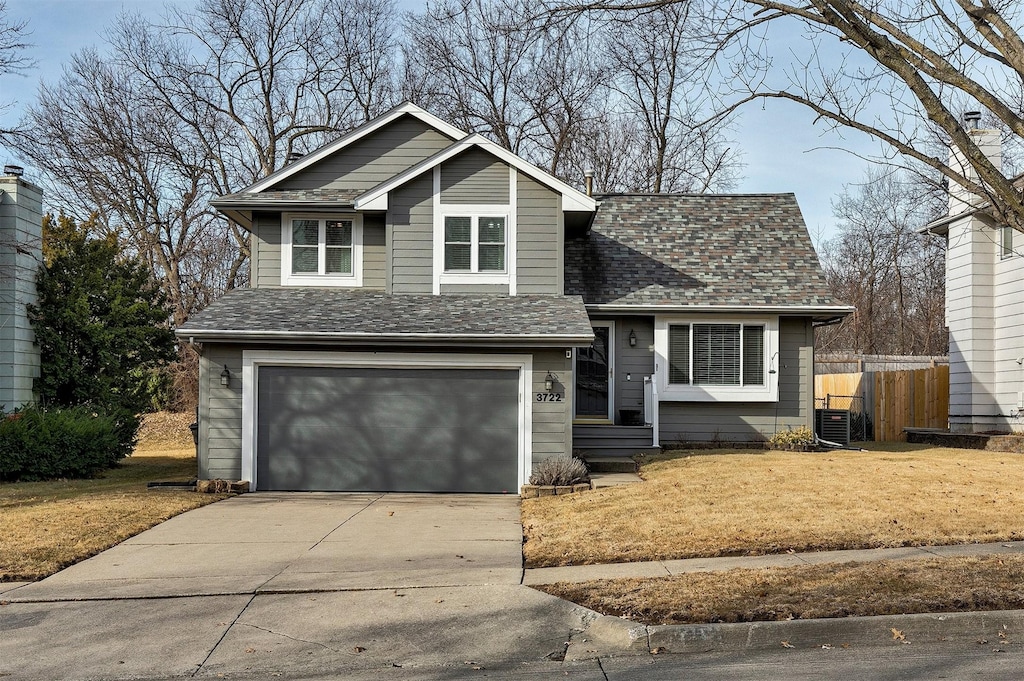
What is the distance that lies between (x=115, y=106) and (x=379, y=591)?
27884 millimetres

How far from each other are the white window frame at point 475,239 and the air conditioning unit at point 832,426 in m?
7.78

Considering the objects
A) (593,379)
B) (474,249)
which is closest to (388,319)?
(474,249)

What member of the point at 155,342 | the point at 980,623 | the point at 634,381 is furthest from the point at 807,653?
the point at 155,342

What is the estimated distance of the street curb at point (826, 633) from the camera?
7.02 m

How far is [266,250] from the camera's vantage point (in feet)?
61.6

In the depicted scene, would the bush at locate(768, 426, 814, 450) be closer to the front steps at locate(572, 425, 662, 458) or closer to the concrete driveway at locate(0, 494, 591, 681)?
the front steps at locate(572, 425, 662, 458)

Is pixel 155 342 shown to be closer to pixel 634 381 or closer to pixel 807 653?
pixel 634 381

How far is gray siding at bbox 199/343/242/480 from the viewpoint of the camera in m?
15.7

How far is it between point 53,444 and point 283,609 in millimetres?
11013

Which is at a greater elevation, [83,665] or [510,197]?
[510,197]

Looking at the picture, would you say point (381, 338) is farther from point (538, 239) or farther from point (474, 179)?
point (474, 179)

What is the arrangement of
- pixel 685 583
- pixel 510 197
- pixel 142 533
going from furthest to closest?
pixel 510 197 → pixel 142 533 → pixel 685 583

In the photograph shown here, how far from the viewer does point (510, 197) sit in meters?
17.9

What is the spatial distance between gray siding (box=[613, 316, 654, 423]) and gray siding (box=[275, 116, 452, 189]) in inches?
211
